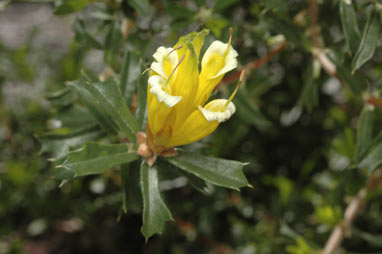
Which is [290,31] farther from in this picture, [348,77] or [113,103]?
[113,103]

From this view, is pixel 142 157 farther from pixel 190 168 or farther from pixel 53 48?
pixel 53 48

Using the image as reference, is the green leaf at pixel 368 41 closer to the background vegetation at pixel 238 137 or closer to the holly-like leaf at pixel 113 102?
the background vegetation at pixel 238 137

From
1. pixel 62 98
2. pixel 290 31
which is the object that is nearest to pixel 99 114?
pixel 62 98

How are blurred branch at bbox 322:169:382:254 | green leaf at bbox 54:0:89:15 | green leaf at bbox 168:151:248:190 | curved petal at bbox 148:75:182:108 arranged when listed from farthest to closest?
1. blurred branch at bbox 322:169:382:254
2. green leaf at bbox 54:0:89:15
3. green leaf at bbox 168:151:248:190
4. curved petal at bbox 148:75:182:108

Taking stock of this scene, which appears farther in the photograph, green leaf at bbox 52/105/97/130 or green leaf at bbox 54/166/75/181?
green leaf at bbox 52/105/97/130

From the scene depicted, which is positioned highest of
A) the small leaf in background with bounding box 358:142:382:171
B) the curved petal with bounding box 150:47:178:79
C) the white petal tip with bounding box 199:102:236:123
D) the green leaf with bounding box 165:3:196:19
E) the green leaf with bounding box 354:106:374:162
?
the green leaf with bounding box 165:3:196:19

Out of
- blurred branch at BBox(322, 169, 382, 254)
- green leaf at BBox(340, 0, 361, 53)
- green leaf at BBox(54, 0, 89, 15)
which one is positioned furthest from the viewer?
blurred branch at BBox(322, 169, 382, 254)

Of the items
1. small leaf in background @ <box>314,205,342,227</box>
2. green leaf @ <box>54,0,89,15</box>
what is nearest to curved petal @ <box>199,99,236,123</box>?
green leaf @ <box>54,0,89,15</box>

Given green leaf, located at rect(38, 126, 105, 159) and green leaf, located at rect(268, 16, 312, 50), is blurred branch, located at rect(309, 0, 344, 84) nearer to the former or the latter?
green leaf, located at rect(268, 16, 312, 50)

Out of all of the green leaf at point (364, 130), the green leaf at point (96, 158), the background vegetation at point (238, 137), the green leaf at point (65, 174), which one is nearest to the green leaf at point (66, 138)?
the background vegetation at point (238, 137)
